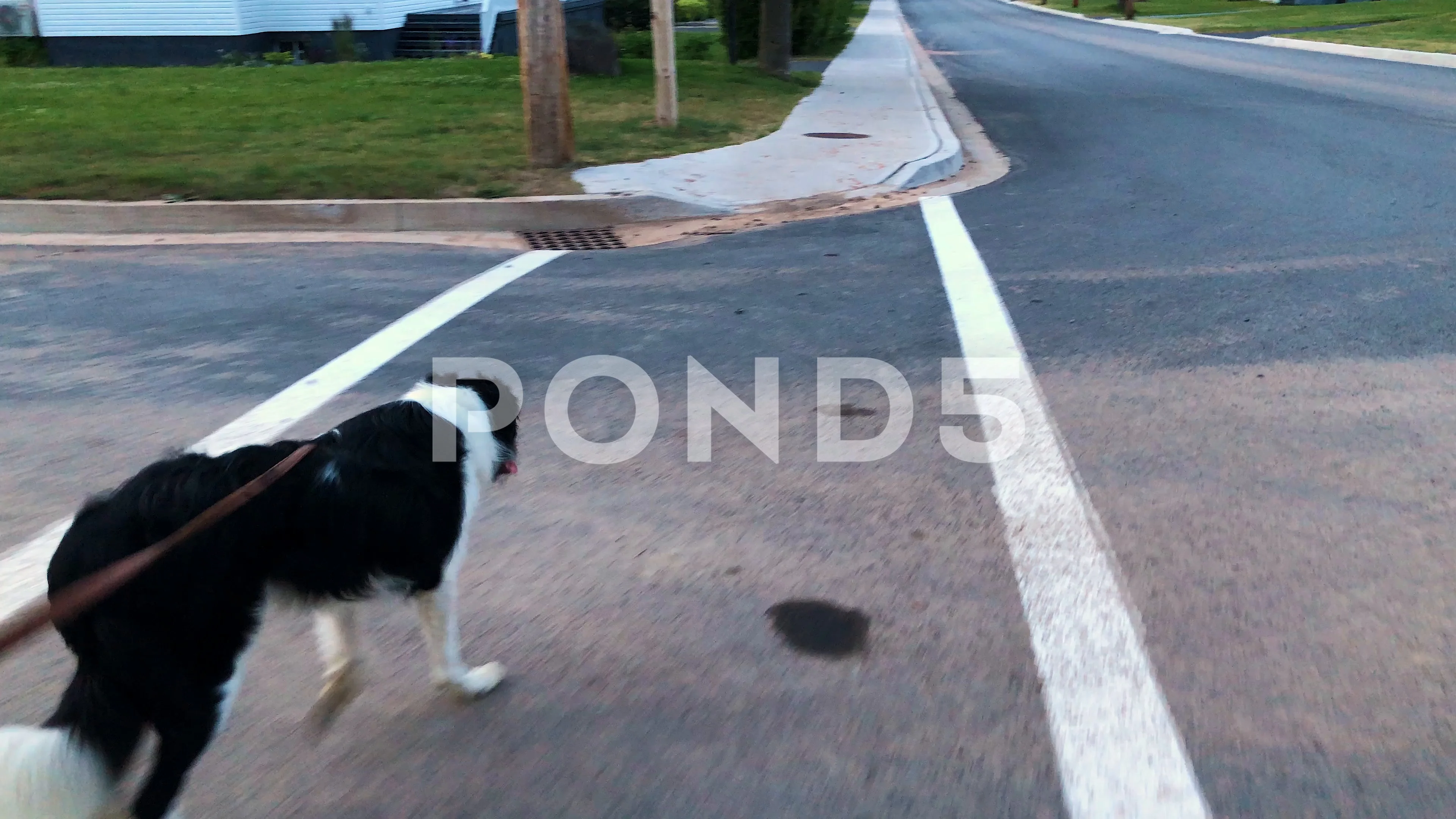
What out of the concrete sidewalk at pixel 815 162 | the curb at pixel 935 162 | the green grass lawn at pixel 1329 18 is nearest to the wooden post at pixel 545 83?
the concrete sidewalk at pixel 815 162

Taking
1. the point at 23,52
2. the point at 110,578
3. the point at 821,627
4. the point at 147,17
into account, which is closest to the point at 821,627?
the point at 821,627

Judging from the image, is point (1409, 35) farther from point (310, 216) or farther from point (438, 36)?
point (310, 216)

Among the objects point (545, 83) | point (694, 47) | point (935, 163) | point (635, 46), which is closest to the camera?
point (545, 83)

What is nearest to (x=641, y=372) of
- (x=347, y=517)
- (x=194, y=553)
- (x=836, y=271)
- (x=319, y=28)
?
(x=836, y=271)

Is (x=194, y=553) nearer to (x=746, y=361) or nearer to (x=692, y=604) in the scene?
A: (x=692, y=604)

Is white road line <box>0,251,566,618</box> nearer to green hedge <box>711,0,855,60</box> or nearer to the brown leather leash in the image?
the brown leather leash

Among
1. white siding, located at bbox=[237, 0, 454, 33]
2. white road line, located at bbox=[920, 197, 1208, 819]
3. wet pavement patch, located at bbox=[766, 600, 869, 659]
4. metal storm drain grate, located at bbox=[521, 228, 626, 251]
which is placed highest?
white siding, located at bbox=[237, 0, 454, 33]

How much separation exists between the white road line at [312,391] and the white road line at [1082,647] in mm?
2953

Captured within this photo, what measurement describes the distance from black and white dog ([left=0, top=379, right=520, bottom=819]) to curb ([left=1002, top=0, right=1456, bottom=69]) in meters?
26.8

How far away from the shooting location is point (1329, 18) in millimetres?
41125

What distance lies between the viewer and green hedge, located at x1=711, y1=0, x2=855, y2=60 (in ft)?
88.9

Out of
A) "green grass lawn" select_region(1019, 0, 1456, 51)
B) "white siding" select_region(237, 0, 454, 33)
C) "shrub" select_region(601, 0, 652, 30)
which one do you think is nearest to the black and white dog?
"white siding" select_region(237, 0, 454, 33)

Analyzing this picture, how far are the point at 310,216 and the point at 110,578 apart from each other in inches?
319

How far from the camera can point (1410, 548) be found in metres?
4.07
